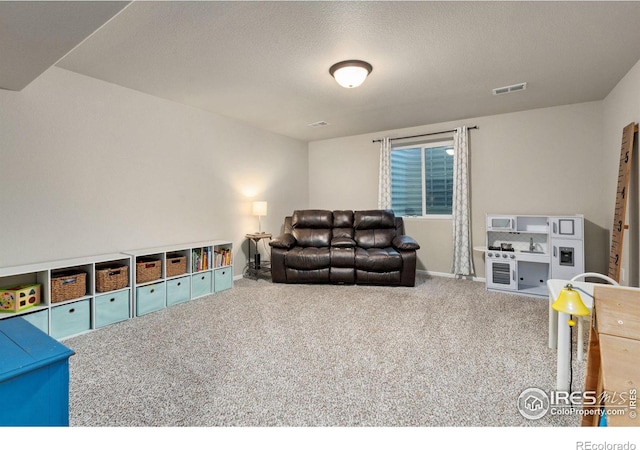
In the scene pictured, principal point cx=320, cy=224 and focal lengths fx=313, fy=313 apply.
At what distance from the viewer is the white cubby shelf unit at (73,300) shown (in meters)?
2.50

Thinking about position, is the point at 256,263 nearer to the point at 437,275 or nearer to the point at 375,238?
the point at 375,238

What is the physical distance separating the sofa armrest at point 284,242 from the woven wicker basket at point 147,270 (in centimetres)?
151

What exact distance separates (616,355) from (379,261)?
3.22 metres

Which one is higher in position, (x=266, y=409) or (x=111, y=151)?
(x=111, y=151)

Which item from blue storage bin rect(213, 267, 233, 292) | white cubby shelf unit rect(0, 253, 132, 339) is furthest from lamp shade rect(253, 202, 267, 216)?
white cubby shelf unit rect(0, 253, 132, 339)

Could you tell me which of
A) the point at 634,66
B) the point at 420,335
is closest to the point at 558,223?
the point at 634,66

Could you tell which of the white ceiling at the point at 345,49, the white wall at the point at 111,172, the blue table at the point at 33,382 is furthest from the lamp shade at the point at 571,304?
the white wall at the point at 111,172

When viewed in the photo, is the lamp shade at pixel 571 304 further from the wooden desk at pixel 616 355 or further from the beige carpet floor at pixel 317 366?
the beige carpet floor at pixel 317 366

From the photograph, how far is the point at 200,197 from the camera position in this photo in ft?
13.7

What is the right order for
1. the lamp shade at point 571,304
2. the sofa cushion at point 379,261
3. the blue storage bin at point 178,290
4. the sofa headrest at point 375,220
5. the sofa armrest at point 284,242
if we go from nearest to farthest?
1. the lamp shade at point 571,304
2. the blue storage bin at point 178,290
3. the sofa cushion at point 379,261
4. the sofa armrest at point 284,242
5. the sofa headrest at point 375,220

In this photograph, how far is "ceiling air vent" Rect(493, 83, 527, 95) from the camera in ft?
10.8

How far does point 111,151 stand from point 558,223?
16.6 feet

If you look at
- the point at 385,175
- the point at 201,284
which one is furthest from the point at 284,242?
the point at 385,175

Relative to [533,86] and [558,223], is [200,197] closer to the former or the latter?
[533,86]
